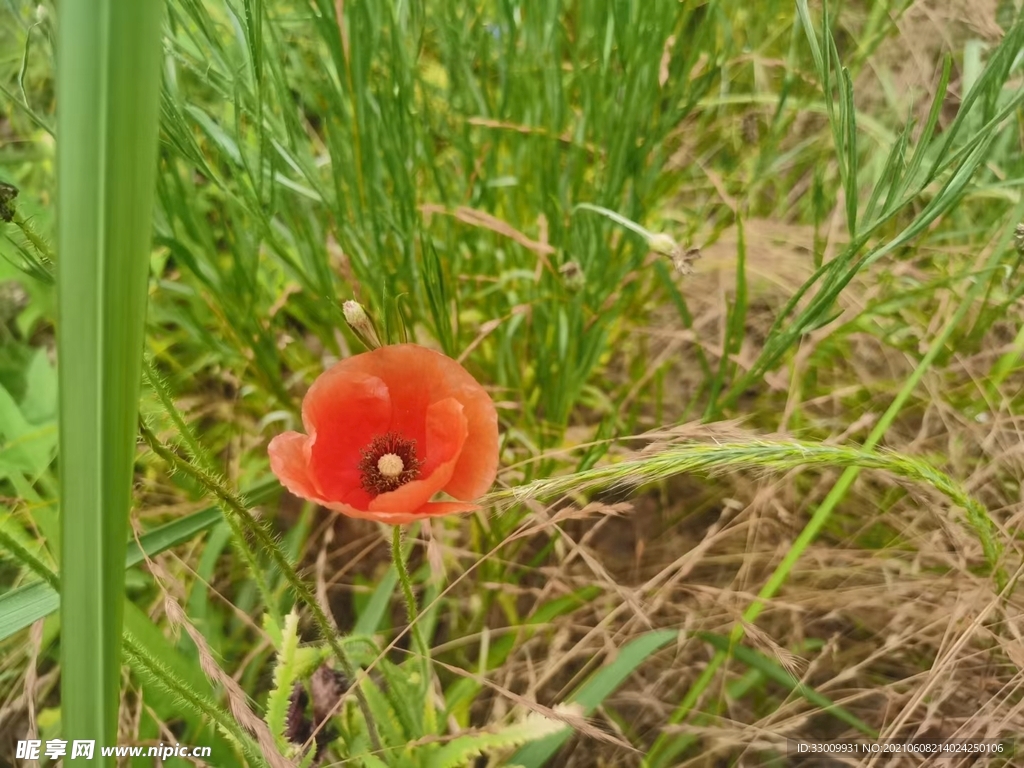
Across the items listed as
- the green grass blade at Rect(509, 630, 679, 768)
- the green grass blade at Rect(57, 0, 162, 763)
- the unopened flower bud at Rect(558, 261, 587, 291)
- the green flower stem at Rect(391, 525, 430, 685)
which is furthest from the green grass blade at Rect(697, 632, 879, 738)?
the green grass blade at Rect(57, 0, 162, 763)

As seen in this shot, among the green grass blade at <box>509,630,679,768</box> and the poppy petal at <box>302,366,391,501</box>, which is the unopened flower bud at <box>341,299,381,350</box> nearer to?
the poppy petal at <box>302,366,391,501</box>

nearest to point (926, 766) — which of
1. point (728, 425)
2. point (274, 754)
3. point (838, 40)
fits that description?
point (728, 425)

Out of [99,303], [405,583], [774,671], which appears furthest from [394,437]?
A: [774,671]

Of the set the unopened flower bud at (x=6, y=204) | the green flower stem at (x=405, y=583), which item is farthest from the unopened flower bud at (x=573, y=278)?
the unopened flower bud at (x=6, y=204)

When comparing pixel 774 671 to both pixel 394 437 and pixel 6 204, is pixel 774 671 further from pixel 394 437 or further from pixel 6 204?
pixel 6 204

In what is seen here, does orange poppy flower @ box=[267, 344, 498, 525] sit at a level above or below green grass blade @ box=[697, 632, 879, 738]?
above

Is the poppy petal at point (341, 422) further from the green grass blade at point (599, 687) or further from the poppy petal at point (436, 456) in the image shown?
the green grass blade at point (599, 687)

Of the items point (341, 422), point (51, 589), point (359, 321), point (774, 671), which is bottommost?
point (774, 671)
